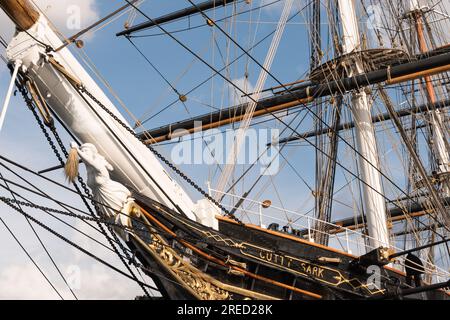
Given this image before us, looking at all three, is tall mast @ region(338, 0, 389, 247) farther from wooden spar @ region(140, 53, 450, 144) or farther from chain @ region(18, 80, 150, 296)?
chain @ region(18, 80, 150, 296)

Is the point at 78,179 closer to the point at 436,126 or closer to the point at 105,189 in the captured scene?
the point at 105,189

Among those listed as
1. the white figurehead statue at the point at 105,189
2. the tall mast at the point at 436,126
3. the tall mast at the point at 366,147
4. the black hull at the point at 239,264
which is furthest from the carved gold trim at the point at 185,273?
the tall mast at the point at 436,126

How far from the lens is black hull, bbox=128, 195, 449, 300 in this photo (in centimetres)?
834

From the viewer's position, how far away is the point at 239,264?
8914 millimetres

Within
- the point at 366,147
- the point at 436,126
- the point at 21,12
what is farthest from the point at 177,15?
the point at 21,12

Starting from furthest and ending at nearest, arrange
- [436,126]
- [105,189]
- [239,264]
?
1. [436,126]
2. [239,264]
3. [105,189]

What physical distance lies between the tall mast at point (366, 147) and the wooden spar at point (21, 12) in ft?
17.6

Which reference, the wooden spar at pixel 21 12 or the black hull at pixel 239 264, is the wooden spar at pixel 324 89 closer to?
the black hull at pixel 239 264

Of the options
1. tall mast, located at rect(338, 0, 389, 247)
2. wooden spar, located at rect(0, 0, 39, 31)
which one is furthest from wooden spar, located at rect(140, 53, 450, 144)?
wooden spar, located at rect(0, 0, 39, 31)

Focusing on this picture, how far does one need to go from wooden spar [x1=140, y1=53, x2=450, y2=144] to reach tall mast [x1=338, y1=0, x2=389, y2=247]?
0.45 metres

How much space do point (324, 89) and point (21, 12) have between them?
798cm

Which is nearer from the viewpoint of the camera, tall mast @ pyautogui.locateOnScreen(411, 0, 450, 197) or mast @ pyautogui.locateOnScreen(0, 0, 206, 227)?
mast @ pyautogui.locateOnScreen(0, 0, 206, 227)
